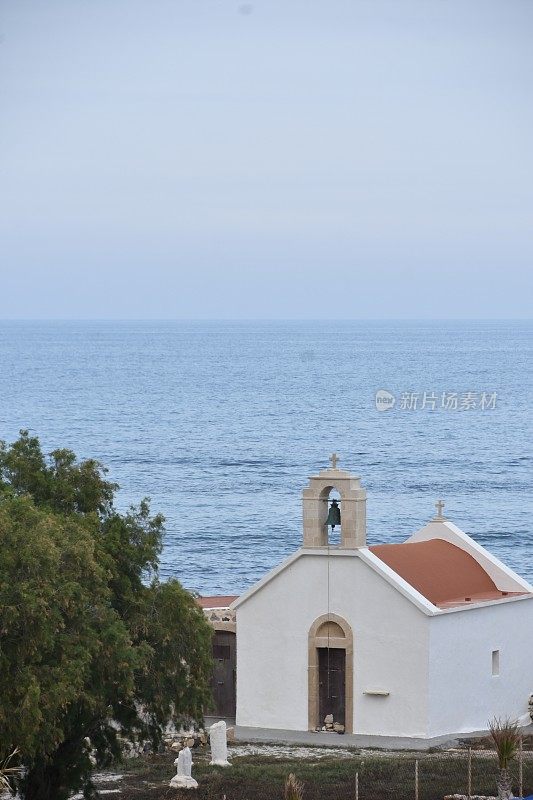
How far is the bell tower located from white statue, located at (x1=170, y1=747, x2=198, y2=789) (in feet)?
25.5

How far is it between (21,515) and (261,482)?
91920 millimetres

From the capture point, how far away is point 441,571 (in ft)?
145

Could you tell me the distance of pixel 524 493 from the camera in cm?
11844

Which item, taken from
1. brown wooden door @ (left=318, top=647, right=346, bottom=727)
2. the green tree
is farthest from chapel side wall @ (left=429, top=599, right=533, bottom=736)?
the green tree

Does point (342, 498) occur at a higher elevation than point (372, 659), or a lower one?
higher

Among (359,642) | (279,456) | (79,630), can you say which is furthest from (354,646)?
(279,456)

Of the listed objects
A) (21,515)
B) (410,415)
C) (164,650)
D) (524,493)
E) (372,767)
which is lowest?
(372,767)

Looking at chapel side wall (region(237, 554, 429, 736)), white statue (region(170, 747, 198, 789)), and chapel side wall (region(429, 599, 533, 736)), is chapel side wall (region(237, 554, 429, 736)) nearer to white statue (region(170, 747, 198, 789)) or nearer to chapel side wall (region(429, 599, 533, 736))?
chapel side wall (region(429, 599, 533, 736))

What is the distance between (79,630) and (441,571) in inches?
560

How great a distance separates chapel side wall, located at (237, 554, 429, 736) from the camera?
40656mm

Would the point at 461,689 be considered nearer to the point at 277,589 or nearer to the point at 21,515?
the point at 277,589

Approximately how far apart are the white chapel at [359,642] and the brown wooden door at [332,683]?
0.08 feet

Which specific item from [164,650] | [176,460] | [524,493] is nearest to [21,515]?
[164,650]

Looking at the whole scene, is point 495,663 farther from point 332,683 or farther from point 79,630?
point 79,630
